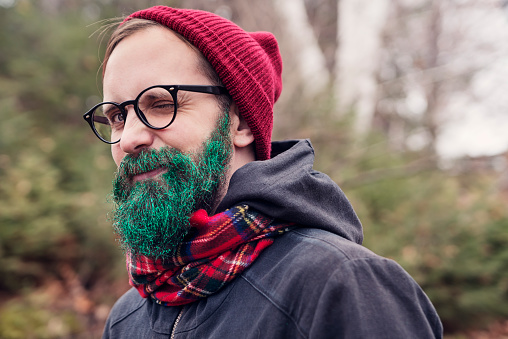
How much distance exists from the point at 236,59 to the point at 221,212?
2.18 ft

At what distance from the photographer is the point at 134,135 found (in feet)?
4.91

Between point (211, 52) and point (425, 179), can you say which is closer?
point (211, 52)

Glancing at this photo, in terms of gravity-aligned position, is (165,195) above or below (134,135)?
below

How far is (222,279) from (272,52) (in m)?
1.18

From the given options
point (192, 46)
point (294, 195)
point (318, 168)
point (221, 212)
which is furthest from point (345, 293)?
point (318, 168)

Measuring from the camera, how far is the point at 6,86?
22.2 feet

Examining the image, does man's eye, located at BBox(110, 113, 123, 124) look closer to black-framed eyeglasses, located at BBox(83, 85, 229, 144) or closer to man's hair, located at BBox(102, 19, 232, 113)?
black-framed eyeglasses, located at BBox(83, 85, 229, 144)

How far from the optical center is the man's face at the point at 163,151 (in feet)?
4.80

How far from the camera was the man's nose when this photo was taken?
58.7 inches

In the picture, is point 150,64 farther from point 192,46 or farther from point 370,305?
point 370,305

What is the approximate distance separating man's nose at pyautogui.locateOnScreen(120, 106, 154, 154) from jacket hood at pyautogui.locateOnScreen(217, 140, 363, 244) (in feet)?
1.22

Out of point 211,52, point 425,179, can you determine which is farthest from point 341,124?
point 211,52

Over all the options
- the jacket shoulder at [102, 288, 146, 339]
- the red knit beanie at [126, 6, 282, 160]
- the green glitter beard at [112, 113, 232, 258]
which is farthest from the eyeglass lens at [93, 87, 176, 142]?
the jacket shoulder at [102, 288, 146, 339]

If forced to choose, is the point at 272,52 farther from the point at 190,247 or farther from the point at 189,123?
the point at 190,247
